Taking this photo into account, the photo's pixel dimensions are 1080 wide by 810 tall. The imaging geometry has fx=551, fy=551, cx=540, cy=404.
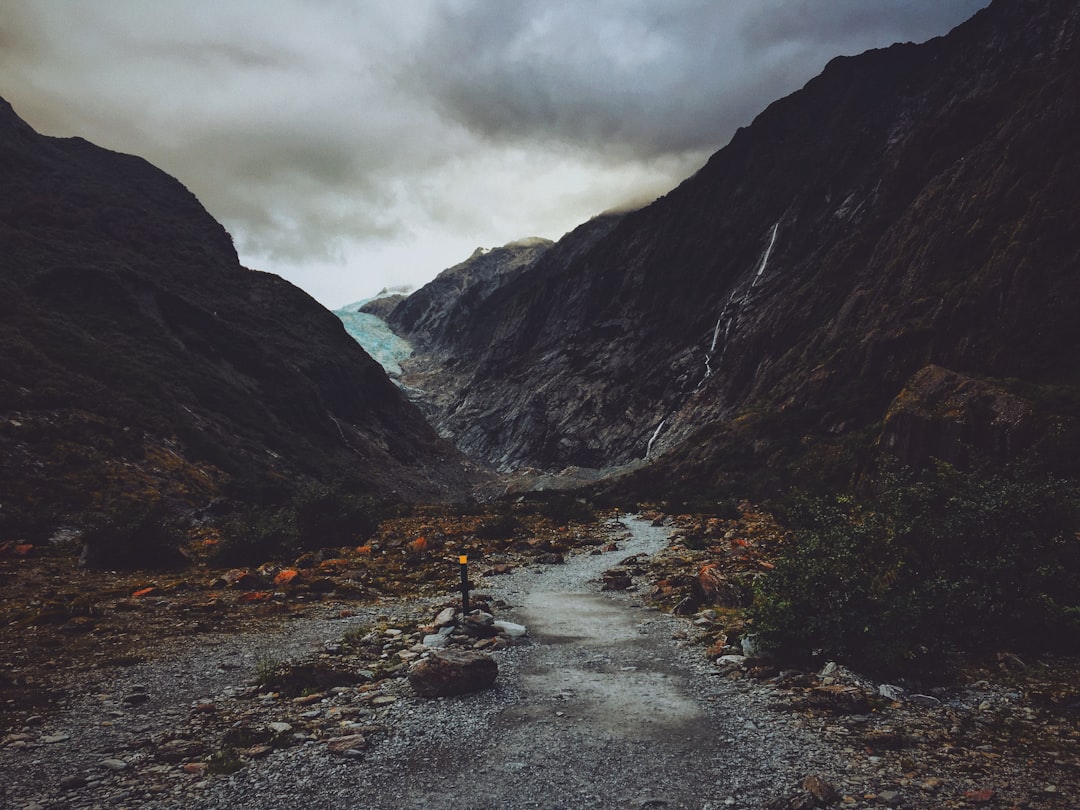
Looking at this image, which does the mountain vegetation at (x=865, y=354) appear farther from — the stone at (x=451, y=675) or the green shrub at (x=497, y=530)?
the green shrub at (x=497, y=530)

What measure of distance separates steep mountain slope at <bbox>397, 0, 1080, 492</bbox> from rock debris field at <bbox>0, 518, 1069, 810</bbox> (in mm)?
20069

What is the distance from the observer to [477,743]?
6.53 meters

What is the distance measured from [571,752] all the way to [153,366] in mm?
65780

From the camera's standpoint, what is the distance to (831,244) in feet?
256

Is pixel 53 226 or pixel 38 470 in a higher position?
pixel 53 226

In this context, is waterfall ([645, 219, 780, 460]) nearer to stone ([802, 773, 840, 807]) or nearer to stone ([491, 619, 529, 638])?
stone ([491, 619, 529, 638])

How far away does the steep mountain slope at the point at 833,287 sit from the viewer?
35.1 meters

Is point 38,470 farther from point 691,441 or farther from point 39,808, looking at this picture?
point 691,441

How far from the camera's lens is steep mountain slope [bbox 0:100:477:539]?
33531 mm

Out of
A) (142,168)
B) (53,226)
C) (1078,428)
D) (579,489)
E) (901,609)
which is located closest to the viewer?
(901,609)

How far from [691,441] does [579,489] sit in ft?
44.1

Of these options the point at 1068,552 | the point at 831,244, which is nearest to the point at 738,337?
the point at 831,244

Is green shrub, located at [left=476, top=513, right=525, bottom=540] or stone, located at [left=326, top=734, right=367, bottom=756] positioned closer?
stone, located at [left=326, top=734, right=367, bottom=756]

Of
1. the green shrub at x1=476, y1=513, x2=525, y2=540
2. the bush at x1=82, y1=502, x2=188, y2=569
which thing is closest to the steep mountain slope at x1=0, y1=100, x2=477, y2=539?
the bush at x1=82, y1=502, x2=188, y2=569
